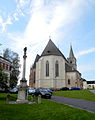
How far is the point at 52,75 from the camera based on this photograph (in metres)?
66.9

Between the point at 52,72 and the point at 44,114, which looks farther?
the point at 52,72

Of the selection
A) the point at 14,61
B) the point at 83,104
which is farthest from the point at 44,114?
the point at 14,61

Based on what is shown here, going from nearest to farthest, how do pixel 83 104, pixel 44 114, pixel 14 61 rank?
pixel 44 114 → pixel 83 104 → pixel 14 61

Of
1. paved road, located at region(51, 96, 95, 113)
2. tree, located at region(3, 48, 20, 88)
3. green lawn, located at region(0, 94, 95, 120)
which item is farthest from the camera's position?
tree, located at region(3, 48, 20, 88)

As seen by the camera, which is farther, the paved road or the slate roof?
the slate roof

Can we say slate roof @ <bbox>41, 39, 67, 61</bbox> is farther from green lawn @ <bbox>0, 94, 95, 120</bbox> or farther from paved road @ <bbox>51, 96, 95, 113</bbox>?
green lawn @ <bbox>0, 94, 95, 120</bbox>

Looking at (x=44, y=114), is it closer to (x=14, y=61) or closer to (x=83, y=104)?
(x=83, y=104)

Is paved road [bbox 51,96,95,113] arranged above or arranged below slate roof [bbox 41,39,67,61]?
below

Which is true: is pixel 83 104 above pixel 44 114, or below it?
below

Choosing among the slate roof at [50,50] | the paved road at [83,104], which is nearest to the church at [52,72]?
the slate roof at [50,50]

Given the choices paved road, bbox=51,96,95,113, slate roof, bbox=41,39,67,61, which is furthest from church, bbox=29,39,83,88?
paved road, bbox=51,96,95,113

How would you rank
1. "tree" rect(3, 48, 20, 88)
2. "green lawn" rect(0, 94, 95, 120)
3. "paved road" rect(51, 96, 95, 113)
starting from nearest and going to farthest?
1. "green lawn" rect(0, 94, 95, 120)
2. "paved road" rect(51, 96, 95, 113)
3. "tree" rect(3, 48, 20, 88)

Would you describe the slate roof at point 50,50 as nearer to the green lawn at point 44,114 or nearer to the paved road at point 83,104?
the paved road at point 83,104

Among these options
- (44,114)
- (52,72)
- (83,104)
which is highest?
(52,72)
